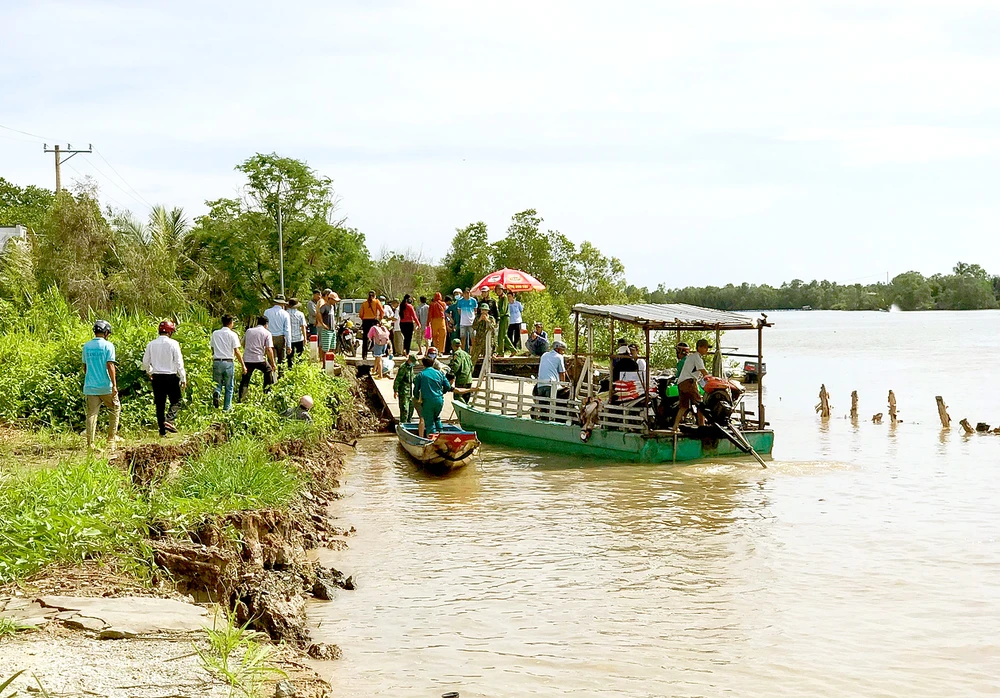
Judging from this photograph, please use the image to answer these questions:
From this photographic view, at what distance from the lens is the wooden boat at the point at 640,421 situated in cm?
1723

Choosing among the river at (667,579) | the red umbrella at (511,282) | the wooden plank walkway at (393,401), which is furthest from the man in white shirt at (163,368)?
the red umbrella at (511,282)

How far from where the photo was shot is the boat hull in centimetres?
1730

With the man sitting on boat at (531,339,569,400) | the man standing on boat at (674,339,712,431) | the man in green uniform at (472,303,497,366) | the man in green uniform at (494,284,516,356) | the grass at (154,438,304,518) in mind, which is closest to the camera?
the grass at (154,438,304,518)

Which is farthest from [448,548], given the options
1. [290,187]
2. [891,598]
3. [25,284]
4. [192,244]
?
[192,244]

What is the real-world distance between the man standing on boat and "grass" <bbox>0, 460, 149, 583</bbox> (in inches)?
372

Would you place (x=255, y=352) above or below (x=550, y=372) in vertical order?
above

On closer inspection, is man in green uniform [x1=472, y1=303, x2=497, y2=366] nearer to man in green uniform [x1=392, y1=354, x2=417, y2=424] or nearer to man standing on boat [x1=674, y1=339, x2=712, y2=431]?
man in green uniform [x1=392, y1=354, x2=417, y2=424]

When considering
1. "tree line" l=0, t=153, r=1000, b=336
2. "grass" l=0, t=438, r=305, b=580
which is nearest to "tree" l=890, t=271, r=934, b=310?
"tree line" l=0, t=153, r=1000, b=336

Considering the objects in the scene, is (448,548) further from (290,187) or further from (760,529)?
(290,187)

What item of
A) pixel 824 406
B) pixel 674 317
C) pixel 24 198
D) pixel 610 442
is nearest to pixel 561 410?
pixel 610 442

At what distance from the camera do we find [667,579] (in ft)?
34.6

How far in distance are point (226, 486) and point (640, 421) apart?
858 cm

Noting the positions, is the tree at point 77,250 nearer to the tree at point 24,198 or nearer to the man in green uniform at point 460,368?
the man in green uniform at point 460,368

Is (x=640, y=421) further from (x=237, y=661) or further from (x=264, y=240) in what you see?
(x=264, y=240)
